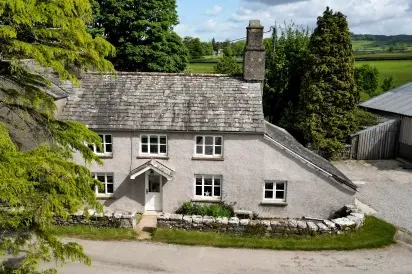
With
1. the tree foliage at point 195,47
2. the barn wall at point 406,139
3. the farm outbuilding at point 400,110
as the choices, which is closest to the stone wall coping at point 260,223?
the barn wall at point 406,139

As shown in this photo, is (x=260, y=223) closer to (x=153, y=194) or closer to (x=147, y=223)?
(x=147, y=223)

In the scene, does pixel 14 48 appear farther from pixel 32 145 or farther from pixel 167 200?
pixel 167 200

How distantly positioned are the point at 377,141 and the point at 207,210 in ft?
66.8

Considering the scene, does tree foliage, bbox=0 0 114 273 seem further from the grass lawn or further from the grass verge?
the grass lawn

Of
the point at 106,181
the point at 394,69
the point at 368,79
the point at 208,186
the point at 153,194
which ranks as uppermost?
the point at 394,69

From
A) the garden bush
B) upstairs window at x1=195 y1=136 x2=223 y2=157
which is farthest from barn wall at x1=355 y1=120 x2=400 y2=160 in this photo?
the garden bush

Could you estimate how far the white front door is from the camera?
2147cm

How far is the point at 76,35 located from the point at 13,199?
3.93 meters

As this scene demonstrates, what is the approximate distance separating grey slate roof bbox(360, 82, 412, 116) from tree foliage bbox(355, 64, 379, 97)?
51.9 ft

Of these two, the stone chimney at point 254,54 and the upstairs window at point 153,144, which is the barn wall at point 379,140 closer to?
the stone chimney at point 254,54

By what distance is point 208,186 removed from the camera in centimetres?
2123

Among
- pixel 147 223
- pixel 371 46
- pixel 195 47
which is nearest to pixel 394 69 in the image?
pixel 195 47

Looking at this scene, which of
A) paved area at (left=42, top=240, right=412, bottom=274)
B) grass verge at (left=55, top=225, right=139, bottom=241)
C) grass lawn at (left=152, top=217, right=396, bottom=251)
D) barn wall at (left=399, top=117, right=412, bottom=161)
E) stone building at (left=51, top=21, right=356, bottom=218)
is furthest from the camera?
barn wall at (left=399, top=117, right=412, bottom=161)

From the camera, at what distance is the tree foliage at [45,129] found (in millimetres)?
7762
